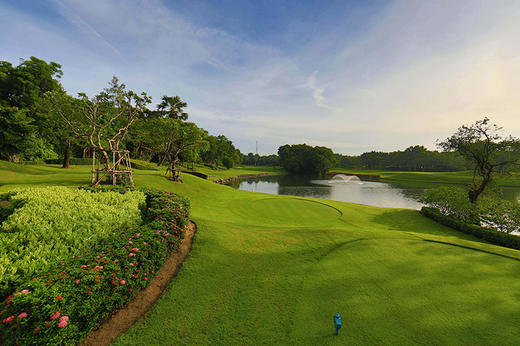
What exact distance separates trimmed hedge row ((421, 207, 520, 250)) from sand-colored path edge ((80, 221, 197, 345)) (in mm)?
17212

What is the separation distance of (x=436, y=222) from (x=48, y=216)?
76.4 feet

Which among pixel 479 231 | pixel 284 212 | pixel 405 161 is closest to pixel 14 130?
pixel 284 212

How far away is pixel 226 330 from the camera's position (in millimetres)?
4035

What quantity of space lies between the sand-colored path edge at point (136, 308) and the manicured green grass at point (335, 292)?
0.24 metres

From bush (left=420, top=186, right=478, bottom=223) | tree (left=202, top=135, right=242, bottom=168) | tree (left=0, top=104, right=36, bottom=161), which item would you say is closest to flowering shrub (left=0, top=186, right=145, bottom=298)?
bush (left=420, top=186, right=478, bottom=223)

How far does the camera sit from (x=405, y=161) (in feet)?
355

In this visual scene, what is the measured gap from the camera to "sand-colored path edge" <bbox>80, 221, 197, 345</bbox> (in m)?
3.74

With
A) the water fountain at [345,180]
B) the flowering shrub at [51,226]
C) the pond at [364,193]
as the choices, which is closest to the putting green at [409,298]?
the flowering shrub at [51,226]

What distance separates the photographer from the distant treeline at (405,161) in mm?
102062

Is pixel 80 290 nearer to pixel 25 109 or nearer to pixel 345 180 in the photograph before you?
pixel 25 109

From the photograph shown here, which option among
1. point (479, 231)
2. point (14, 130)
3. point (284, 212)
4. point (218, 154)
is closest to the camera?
point (479, 231)

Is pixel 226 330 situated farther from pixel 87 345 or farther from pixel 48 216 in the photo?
pixel 48 216

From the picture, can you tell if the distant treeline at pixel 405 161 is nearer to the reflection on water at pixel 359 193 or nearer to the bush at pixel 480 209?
the reflection on water at pixel 359 193

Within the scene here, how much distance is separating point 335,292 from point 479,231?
14229 mm
